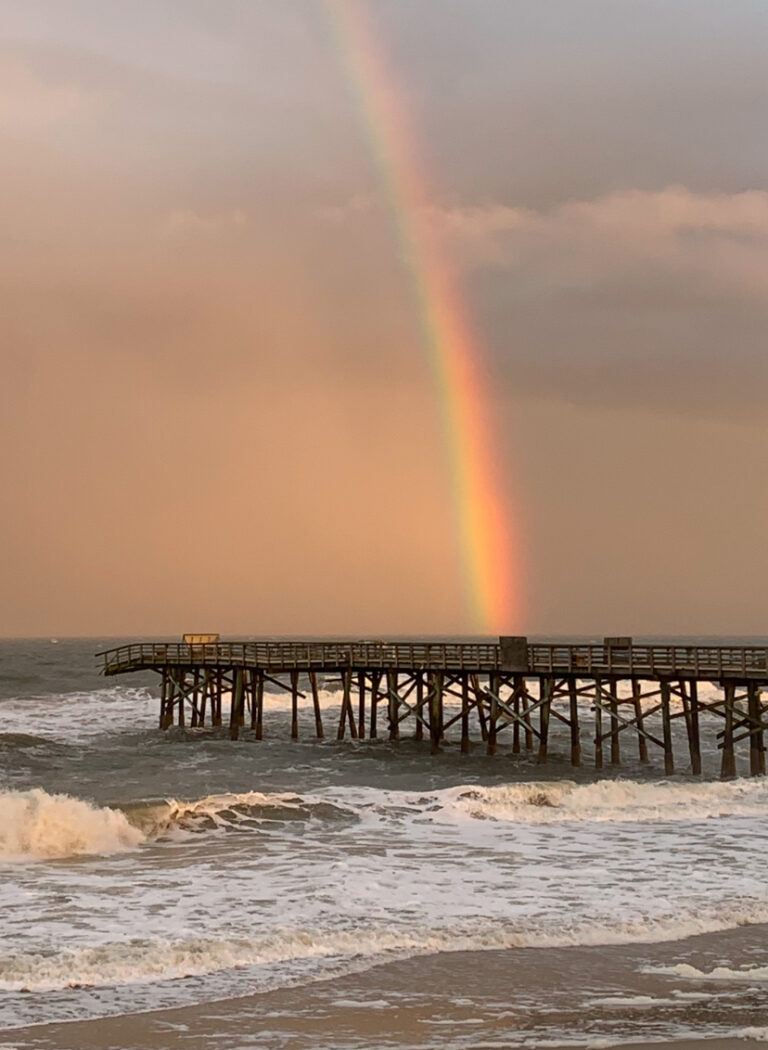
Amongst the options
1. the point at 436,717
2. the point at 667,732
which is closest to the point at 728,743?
the point at 667,732

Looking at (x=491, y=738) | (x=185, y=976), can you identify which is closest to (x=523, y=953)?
(x=185, y=976)

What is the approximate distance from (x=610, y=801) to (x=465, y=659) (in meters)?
14.3

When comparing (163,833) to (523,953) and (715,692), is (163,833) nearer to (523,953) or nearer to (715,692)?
(523,953)

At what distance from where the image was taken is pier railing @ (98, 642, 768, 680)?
35.1 m

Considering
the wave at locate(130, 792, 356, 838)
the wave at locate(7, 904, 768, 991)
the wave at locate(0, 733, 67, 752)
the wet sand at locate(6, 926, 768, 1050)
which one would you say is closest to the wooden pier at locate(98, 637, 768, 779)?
the wave at locate(0, 733, 67, 752)

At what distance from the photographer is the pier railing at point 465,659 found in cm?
3512

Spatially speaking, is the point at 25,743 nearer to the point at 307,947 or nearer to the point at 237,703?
the point at 237,703

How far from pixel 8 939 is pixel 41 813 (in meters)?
8.14

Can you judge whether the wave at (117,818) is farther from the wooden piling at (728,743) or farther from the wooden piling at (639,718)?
the wooden piling at (639,718)

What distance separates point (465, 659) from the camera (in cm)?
4325

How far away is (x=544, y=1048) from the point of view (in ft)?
34.0

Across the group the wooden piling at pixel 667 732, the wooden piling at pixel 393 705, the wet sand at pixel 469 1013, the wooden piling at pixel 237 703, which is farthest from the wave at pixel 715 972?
the wooden piling at pixel 237 703

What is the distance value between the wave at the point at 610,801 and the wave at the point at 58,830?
26.4 feet

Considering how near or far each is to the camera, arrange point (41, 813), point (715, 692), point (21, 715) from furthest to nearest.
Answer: point (715, 692) → point (21, 715) → point (41, 813)
